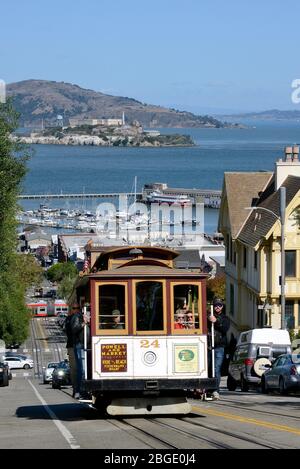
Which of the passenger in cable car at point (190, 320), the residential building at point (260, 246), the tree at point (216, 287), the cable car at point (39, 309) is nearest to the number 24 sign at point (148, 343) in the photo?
the passenger in cable car at point (190, 320)

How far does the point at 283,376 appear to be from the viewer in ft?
93.3

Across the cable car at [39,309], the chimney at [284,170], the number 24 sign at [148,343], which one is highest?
the chimney at [284,170]

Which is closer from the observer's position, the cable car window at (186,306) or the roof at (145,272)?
the roof at (145,272)

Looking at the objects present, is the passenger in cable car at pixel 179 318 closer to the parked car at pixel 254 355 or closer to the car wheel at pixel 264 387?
the car wheel at pixel 264 387

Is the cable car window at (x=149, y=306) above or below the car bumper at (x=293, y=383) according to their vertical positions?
above

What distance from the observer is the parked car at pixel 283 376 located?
27.8 metres

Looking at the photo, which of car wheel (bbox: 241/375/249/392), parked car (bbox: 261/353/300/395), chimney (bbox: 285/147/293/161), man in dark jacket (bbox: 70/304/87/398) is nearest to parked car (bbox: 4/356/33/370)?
chimney (bbox: 285/147/293/161)

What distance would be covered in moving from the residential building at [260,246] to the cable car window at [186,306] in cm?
2623

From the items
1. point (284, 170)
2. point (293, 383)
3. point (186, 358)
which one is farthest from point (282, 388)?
point (284, 170)

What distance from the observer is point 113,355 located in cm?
1856

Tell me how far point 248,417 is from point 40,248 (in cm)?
16913

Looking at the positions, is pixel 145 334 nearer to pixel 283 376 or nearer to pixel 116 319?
pixel 116 319

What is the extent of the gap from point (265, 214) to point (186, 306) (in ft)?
107

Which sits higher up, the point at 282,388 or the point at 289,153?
the point at 289,153
